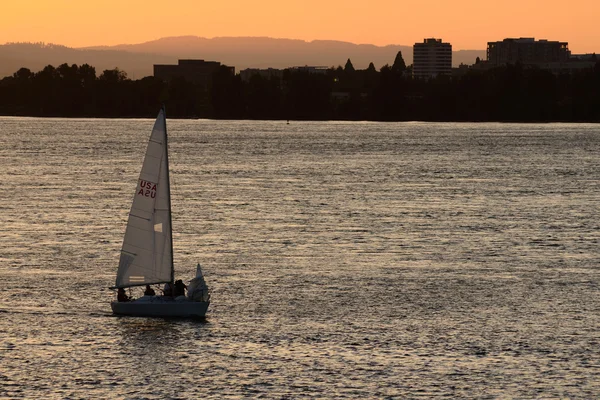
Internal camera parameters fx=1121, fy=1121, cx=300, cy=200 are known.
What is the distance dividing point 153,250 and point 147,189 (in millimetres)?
3126

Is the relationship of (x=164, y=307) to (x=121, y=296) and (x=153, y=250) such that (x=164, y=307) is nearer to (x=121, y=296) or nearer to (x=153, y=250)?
(x=121, y=296)

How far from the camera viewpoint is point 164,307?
178 feet

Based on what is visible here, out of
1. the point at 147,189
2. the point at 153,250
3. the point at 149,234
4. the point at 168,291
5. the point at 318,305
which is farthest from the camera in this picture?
the point at 318,305

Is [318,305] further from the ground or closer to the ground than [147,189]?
closer to the ground

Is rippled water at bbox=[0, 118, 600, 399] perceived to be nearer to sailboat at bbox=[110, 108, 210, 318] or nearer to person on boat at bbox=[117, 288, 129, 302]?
sailboat at bbox=[110, 108, 210, 318]

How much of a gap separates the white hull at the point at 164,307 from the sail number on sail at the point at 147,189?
197 inches

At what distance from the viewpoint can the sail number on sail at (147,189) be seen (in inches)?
2144

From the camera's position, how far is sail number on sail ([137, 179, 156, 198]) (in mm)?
54469

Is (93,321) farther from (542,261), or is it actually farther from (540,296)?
(542,261)

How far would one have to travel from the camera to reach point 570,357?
48969mm

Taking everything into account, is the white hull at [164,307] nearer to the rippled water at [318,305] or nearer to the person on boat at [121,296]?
the person on boat at [121,296]

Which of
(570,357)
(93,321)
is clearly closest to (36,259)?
(93,321)

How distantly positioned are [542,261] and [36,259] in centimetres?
3401

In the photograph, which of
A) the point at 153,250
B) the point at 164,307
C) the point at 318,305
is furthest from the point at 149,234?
the point at 318,305
